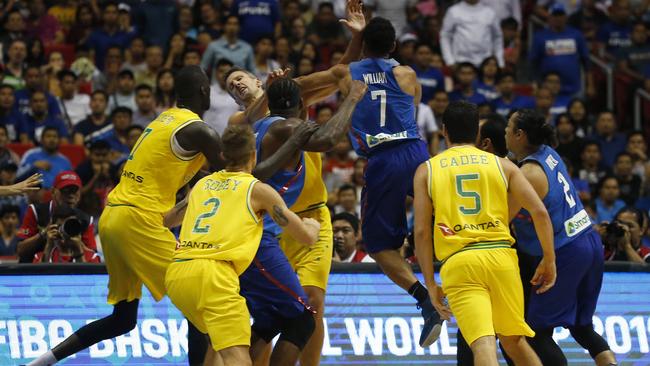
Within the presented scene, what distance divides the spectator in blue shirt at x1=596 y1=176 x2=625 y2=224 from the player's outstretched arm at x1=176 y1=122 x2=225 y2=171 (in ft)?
23.7

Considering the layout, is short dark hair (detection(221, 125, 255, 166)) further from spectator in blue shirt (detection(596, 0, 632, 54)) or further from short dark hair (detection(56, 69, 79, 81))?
spectator in blue shirt (detection(596, 0, 632, 54))

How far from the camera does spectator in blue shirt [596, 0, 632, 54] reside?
19625 millimetres

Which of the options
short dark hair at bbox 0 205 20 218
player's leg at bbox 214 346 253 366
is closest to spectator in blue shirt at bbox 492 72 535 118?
short dark hair at bbox 0 205 20 218

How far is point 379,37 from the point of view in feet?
30.2

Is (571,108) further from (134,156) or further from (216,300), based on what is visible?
(216,300)

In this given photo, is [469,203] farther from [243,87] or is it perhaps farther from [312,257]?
[243,87]

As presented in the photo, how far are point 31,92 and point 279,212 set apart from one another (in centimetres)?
966

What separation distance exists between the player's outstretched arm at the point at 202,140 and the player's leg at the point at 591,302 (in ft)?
8.94

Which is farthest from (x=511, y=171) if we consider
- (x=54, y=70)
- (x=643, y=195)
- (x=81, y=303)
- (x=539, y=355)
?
(x=54, y=70)

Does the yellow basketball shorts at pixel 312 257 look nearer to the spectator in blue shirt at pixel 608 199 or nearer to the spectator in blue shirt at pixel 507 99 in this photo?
the spectator in blue shirt at pixel 608 199

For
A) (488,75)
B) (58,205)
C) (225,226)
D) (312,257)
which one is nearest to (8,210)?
(58,205)

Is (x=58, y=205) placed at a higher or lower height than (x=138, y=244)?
lower

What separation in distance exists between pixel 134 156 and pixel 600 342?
12.2 ft

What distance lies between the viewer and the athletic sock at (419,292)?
888 centimetres
